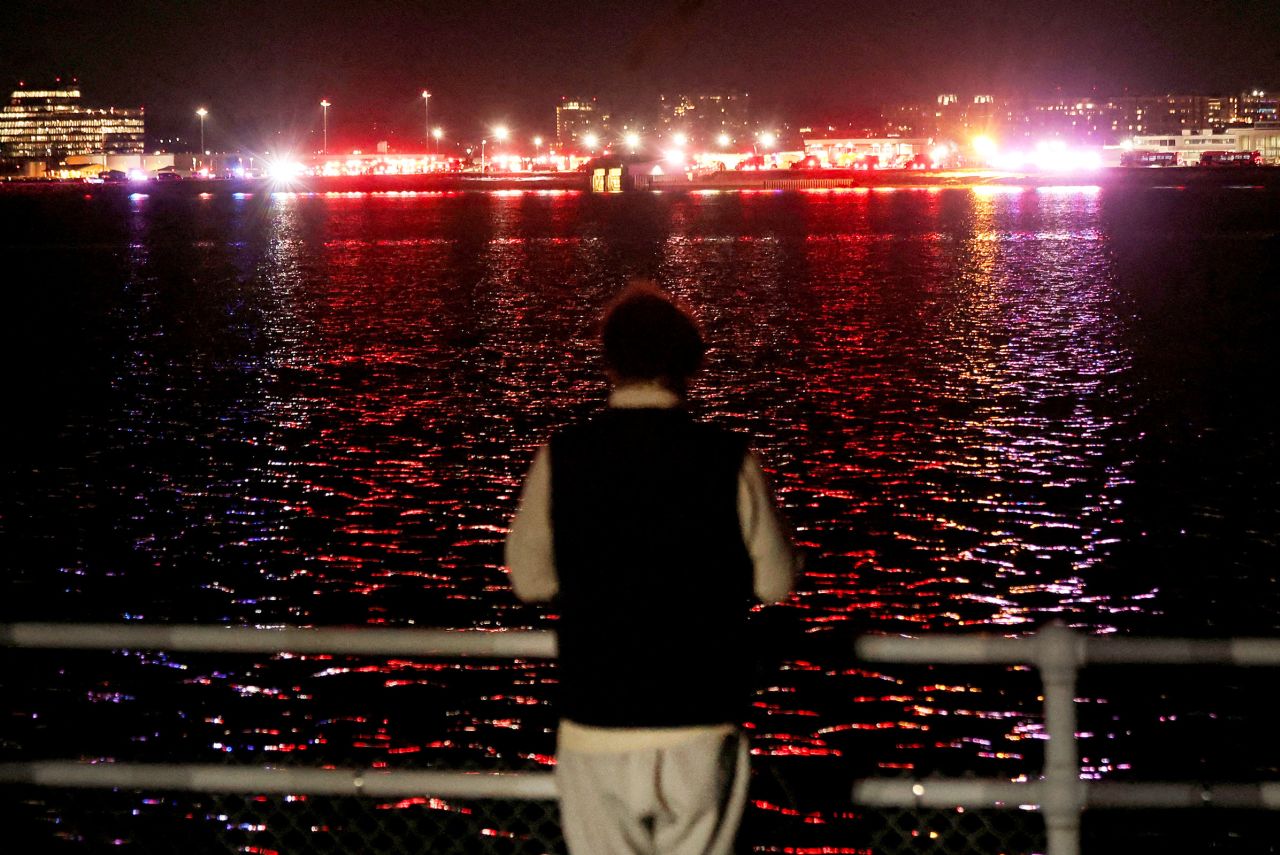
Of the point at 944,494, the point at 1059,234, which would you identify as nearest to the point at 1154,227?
the point at 1059,234

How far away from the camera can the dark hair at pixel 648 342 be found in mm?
4125

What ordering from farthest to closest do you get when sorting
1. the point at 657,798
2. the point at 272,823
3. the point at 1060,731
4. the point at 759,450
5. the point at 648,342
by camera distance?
1. the point at 759,450
2. the point at 272,823
3. the point at 1060,731
4. the point at 648,342
5. the point at 657,798

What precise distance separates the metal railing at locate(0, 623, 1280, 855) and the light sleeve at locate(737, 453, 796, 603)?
2.12ft

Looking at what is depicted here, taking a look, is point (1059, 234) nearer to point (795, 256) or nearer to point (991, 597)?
point (795, 256)

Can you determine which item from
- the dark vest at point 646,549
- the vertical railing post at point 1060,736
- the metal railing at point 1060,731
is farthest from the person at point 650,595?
the vertical railing post at point 1060,736

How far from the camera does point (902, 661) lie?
4.45 m

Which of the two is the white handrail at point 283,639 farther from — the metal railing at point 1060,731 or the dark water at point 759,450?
the metal railing at point 1060,731

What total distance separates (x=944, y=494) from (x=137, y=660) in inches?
510

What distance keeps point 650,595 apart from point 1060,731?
144cm

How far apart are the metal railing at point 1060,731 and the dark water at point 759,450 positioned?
0.38 meters

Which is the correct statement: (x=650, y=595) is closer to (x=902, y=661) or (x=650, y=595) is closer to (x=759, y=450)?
(x=902, y=661)

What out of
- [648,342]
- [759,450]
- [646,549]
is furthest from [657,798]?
[759,450]

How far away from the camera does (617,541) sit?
4.07 meters

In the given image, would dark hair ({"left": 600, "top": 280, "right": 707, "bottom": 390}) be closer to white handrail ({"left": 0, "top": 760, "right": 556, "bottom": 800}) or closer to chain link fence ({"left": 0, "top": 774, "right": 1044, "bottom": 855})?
white handrail ({"left": 0, "top": 760, "right": 556, "bottom": 800})
